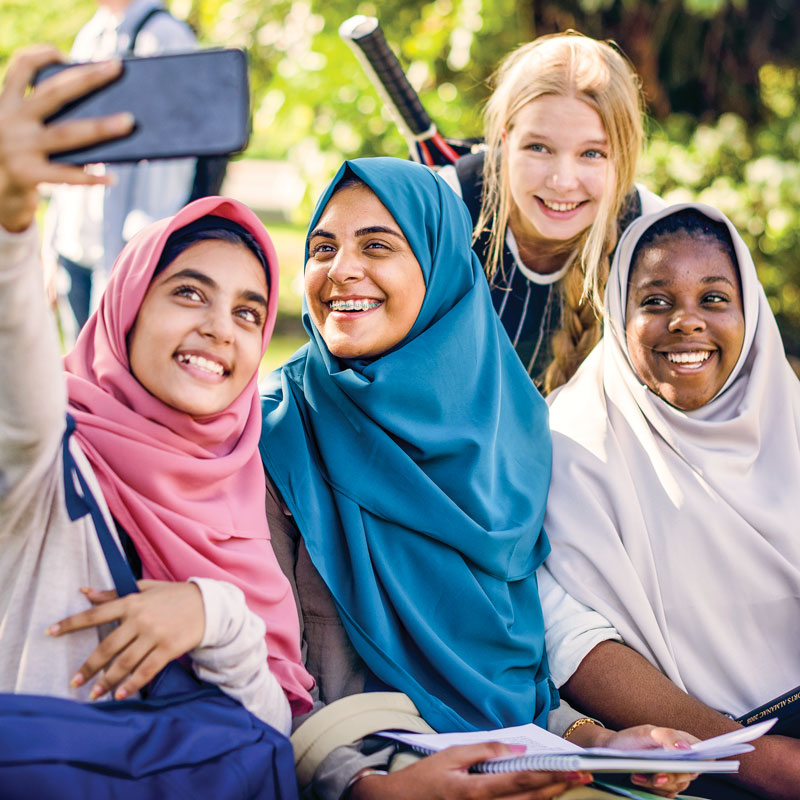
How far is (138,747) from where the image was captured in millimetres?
1746

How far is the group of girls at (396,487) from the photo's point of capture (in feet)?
6.21

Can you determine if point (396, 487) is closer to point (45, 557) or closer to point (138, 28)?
point (45, 557)

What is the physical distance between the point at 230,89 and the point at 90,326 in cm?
87

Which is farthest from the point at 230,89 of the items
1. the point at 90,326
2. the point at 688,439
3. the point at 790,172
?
the point at 790,172

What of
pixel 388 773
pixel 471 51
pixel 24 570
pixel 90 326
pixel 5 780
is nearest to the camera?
pixel 5 780

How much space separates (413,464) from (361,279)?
499 millimetres

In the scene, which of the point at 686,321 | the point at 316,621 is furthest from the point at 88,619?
the point at 686,321

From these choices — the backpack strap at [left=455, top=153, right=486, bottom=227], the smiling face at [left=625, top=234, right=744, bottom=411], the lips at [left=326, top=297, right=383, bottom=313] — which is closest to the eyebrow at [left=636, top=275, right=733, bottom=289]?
the smiling face at [left=625, top=234, right=744, bottom=411]

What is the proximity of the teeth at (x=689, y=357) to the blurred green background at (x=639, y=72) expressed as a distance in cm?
406

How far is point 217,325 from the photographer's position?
2180 millimetres

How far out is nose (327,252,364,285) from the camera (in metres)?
2.59

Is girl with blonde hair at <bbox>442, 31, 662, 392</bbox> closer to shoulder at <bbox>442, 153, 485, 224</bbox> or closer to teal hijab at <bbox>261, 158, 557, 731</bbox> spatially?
shoulder at <bbox>442, 153, 485, 224</bbox>

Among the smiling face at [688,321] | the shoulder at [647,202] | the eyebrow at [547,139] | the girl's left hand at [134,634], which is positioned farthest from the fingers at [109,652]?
the shoulder at [647,202]

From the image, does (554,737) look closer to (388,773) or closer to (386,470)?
(388,773)
